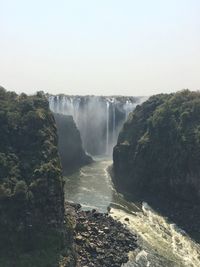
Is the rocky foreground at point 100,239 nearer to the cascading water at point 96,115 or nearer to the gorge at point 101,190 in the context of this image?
the gorge at point 101,190

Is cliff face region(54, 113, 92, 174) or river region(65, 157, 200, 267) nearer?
river region(65, 157, 200, 267)

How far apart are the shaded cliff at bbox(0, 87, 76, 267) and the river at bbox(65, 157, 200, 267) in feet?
39.5

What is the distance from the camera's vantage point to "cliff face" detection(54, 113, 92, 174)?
147 meters

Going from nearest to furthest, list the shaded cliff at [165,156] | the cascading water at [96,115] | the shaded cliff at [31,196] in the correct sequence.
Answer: the shaded cliff at [31,196], the shaded cliff at [165,156], the cascading water at [96,115]

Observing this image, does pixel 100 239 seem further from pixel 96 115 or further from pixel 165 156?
pixel 96 115

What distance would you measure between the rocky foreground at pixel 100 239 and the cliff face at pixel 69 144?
5395cm

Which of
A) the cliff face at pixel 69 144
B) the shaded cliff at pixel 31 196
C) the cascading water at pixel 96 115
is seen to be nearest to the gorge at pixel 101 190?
the shaded cliff at pixel 31 196

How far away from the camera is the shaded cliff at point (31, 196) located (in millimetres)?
69438

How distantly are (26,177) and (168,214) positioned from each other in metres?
32.6

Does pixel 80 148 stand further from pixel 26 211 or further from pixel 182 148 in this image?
pixel 26 211

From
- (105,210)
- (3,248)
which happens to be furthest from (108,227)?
(3,248)

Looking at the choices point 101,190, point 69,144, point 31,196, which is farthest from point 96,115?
point 31,196

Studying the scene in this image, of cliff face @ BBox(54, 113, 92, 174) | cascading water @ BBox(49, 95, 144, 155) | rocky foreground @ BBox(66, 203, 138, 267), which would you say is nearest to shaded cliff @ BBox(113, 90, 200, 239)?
rocky foreground @ BBox(66, 203, 138, 267)

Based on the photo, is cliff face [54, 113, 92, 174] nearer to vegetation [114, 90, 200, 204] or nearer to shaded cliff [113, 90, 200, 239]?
vegetation [114, 90, 200, 204]
